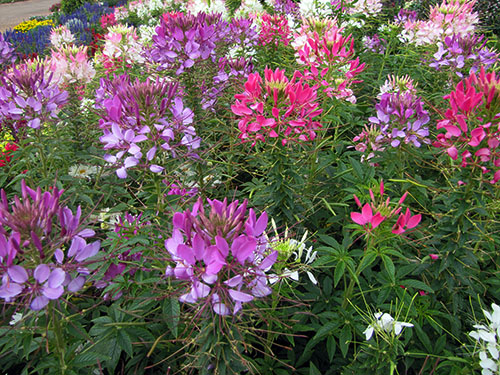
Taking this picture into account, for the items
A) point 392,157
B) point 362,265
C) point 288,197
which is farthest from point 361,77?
point 362,265

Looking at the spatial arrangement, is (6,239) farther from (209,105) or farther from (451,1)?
(451,1)

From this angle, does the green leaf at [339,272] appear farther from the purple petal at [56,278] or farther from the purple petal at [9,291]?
the purple petal at [9,291]

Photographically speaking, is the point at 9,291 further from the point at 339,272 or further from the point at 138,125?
the point at 339,272

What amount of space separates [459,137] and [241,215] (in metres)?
0.99

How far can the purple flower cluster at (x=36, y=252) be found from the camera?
849mm

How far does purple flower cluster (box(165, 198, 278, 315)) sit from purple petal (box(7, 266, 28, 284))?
0.37 meters

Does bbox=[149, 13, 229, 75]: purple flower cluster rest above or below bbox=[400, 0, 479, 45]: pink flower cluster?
above

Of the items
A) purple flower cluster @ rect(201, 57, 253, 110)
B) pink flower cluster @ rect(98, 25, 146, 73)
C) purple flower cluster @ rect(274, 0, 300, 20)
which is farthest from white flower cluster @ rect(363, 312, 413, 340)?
purple flower cluster @ rect(274, 0, 300, 20)

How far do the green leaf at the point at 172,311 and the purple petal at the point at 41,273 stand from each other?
0.46m

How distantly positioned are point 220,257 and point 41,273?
47cm

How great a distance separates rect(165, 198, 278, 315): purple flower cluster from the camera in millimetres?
886

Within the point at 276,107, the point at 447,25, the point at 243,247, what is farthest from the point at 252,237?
the point at 447,25

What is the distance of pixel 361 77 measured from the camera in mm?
3047

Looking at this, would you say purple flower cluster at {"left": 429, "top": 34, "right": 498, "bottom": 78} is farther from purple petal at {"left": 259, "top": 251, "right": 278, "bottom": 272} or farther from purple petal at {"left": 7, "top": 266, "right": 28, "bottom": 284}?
purple petal at {"left": 7, "top": 266, "right": 28, "bottom": 284}
